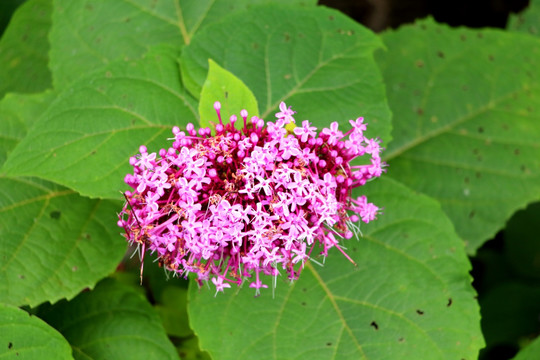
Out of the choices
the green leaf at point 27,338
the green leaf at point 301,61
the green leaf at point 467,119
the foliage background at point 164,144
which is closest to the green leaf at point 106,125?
the foliage background at point 164,144

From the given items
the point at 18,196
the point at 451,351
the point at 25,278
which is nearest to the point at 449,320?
the point at 451,351

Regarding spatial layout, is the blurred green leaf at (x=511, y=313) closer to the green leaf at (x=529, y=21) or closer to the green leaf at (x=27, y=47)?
the green leaf at (x=529, y=21)

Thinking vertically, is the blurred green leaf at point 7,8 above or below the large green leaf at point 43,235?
above

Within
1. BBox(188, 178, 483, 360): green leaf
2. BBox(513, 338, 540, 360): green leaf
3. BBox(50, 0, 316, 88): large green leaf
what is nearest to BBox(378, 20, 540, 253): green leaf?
BBox(513, 338, 540, 360): green leaf

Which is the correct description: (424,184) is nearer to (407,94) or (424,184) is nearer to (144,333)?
(407,94)

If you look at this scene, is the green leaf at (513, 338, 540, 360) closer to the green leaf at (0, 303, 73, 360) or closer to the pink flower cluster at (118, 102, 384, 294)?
the pink flower cluster at (118, 102, 384, 294)

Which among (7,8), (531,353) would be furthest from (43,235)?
(531,353)
